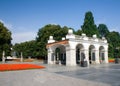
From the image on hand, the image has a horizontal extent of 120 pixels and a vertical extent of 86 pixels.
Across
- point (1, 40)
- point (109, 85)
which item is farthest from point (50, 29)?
point (109, 85)

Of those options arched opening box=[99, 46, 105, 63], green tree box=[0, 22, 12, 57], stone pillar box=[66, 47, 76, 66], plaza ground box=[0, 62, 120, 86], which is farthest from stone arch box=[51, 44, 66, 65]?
plaza ground box=[0, 62, 120, 86]

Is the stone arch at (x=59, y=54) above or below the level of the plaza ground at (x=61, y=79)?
above

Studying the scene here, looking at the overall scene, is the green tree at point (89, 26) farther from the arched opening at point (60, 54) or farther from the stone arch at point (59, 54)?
the stone arch at point (59, 54)

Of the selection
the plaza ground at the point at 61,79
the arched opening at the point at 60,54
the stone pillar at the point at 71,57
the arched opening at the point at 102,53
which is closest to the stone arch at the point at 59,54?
the arched opening at the point at 60,54

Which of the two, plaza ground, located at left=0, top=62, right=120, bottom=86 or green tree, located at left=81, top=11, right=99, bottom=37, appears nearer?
plaza ground, located at left=0, top=62, right=120, bottom=86

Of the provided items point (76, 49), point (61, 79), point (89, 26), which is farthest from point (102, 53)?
point (61, 79)

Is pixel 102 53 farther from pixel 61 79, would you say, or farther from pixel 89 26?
pixel 61 79

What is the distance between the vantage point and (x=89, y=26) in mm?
59031

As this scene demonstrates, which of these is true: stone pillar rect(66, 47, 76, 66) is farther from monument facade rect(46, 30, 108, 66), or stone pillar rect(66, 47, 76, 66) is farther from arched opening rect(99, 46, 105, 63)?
arched opening rect(99, 46, 105, 63)

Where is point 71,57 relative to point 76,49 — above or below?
below

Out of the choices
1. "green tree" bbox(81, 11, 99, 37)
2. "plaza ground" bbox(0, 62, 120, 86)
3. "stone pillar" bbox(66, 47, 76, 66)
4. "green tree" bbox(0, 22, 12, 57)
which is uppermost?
"green tree" bbox(81, 11, 99, 37)

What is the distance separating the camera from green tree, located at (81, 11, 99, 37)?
57519 mm

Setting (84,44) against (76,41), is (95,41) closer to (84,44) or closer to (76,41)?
(84,44)

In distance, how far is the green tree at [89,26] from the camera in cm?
5752
